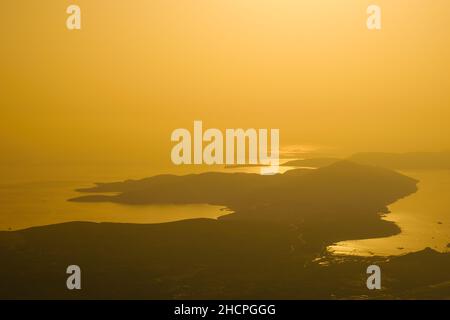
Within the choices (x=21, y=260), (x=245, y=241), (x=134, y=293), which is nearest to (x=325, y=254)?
(x=245, y=241)

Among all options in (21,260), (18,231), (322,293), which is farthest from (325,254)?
(18,231)

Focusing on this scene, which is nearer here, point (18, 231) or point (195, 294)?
point (195, 294)
